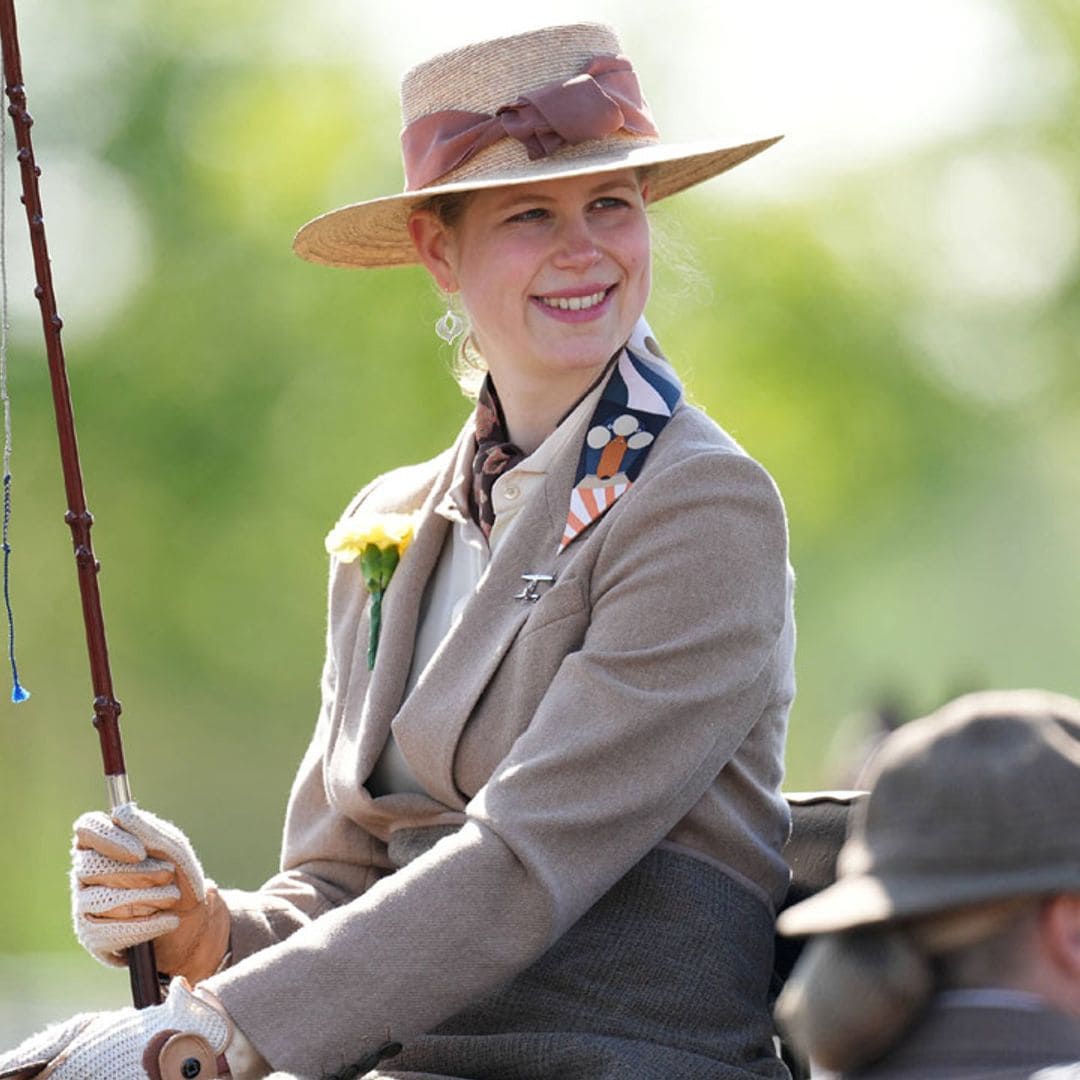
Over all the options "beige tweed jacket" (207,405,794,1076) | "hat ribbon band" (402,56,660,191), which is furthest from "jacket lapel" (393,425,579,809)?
"hat ribbon band" (402,56,660,191)

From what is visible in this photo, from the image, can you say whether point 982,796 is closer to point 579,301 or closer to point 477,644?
point 477,644

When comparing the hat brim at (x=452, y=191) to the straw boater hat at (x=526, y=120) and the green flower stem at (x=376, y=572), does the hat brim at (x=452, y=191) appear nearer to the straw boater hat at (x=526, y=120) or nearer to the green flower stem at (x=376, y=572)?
the straw boater hat at (x=526, y=120)

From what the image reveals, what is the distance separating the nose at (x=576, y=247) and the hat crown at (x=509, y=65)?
8.3 inches

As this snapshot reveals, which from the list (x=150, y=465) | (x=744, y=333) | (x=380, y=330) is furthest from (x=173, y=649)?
(x=744, y=333)

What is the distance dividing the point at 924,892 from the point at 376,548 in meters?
1.71

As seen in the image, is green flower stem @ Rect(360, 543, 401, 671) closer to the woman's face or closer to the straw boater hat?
the woman's face

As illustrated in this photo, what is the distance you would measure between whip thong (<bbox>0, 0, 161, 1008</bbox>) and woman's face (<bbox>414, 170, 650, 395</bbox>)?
65 centimetres

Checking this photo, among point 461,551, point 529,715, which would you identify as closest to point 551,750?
point 529,715

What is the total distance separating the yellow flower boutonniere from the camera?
3.49 metres

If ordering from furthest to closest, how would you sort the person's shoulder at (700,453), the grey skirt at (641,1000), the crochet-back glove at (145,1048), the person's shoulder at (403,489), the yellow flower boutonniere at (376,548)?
the person's shoulder at (403,489), the yellow flower boutonniere at (376,548), the person's shoulder at (700,453), the grey skirt at (641,1000), the crochet-back glove at (145,1048)

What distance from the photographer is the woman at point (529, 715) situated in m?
2.84

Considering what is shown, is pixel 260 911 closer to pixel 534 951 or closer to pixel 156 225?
pixel 534 951

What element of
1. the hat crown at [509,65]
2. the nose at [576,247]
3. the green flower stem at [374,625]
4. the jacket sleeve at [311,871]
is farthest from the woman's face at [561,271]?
the jacket sleeve at [311,871]

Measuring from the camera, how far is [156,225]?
1490cm
